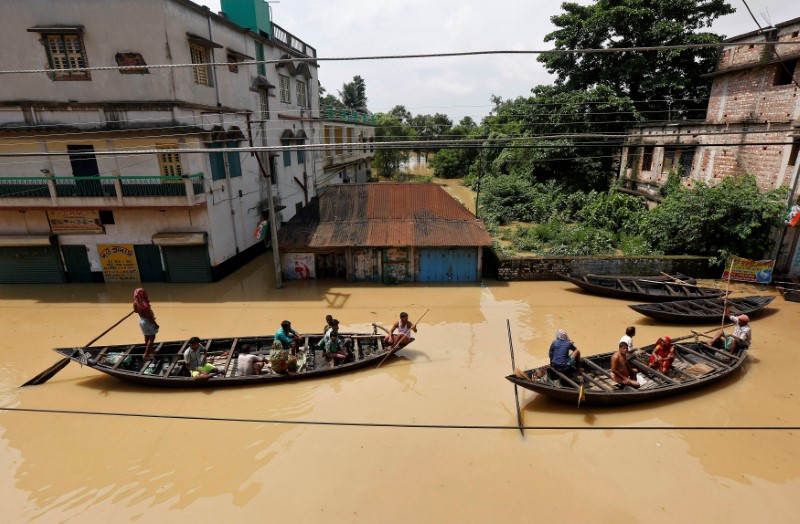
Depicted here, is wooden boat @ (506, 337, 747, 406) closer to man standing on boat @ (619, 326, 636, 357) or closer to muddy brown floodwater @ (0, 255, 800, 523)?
man standing on boat @ (619, 326, 636, 357)

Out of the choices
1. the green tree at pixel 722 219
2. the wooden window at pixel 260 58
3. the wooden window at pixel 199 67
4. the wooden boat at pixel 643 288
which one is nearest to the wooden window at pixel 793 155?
the green tree at pixel 722 219

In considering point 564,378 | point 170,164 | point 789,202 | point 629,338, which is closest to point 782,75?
point 789,202

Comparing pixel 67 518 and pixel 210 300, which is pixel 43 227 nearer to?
pixel 210 300

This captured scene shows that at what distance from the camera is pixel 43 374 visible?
10820 millimetres

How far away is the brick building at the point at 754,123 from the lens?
16.5 m

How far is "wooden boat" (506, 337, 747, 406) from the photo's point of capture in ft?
30.0

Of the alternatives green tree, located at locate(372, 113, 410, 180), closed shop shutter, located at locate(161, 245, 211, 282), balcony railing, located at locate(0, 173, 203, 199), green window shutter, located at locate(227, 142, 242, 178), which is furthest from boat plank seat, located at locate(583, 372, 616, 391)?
green tree, located at locate(372, 113, 410, 180)

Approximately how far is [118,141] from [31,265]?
7.37m

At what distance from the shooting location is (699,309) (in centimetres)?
1414

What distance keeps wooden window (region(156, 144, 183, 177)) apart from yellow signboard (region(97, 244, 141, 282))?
12.8 ft

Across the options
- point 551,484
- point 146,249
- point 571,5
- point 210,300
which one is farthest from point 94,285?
point 571,5

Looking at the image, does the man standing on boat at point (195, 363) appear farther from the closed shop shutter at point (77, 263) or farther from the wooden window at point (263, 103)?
the wooden window at point (263, 103)

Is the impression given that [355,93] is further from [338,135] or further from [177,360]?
[177,360]

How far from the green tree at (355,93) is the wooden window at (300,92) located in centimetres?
4640
